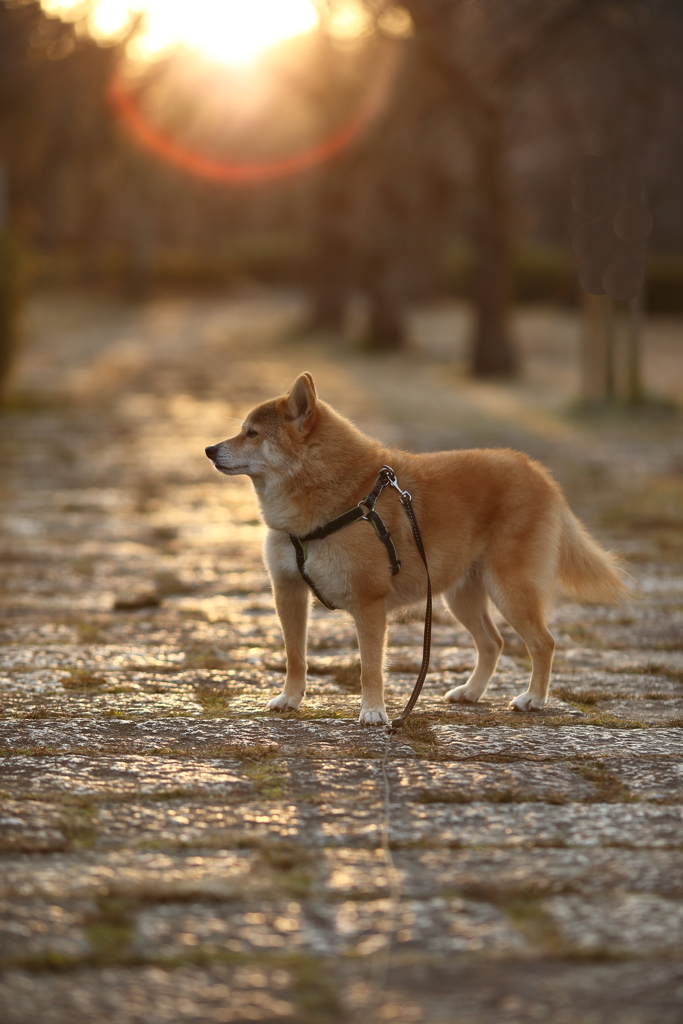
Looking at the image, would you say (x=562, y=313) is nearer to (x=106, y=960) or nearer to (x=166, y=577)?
(x=166, y=577)

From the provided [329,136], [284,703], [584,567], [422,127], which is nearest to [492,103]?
[422,127]

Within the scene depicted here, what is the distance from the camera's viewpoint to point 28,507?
9094 millimetres

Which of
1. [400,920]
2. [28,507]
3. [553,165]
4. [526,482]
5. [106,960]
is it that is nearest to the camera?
[106,960]

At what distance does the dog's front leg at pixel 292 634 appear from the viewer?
13.9 ft

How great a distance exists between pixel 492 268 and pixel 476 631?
55.3ft

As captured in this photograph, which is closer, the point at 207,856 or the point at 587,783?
the point at 207,856

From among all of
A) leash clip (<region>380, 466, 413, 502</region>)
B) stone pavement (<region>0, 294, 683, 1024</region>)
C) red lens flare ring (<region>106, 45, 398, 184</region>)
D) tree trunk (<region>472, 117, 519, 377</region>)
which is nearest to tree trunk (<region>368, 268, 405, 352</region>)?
red lens flare ring (<region>106, 45, 398, 184</region>)

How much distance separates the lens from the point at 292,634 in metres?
4.30

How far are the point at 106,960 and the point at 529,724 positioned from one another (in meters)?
2.07

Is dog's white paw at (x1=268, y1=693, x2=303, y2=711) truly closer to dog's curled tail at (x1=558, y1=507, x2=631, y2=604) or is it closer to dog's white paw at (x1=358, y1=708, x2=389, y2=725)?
dog's white paw at (x1=358, y1=708, x2=389, y2=725)

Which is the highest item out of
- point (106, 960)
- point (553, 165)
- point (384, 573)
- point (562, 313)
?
point (553, 165)

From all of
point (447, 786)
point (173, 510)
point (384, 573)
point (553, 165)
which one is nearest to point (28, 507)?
point (173, 510)

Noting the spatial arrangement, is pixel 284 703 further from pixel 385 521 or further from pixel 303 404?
pixel 303 404

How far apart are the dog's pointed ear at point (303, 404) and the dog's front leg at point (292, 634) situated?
594 mm
